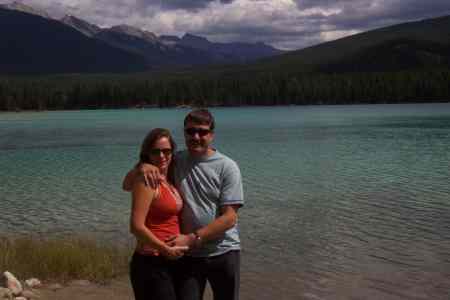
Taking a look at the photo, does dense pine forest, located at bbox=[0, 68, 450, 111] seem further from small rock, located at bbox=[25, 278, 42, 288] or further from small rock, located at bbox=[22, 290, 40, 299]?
small rock, located at bbox=[22, 290, 40, 299]

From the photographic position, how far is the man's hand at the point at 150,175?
498 cm

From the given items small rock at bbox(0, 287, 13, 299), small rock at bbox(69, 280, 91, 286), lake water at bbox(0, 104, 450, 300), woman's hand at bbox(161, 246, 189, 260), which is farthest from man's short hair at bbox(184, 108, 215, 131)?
small rock at bbox(69, 280, 91, 286)

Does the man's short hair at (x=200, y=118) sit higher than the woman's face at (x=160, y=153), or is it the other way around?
the man's short hair at (x=200, y=118)

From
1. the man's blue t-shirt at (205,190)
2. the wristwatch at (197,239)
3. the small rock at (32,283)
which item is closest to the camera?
the wristwatch at (197,239)

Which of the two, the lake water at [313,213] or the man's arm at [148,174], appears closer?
the man's arm at [148,174]

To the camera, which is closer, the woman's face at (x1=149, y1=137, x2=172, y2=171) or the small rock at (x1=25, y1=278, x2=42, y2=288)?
the woman's face at (x1=149, y1=137, x2=172, y2=171)

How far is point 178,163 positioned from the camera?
5363 mm

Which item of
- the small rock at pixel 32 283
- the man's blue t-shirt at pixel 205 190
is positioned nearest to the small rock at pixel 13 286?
the small rock at pixel 32 283

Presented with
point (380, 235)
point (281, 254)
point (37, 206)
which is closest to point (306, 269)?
point (281, 254)

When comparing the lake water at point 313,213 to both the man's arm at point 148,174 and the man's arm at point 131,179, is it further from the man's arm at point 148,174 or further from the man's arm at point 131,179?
the man's arm at point 148,174

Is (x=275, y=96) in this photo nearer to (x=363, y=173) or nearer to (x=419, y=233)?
(x=363, y=173)

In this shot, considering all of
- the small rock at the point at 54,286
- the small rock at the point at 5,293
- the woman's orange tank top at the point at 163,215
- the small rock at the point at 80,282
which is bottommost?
the small rock at the point at 80,282

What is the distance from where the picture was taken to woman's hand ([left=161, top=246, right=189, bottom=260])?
4.99 meters

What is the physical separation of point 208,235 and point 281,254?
352 inches
